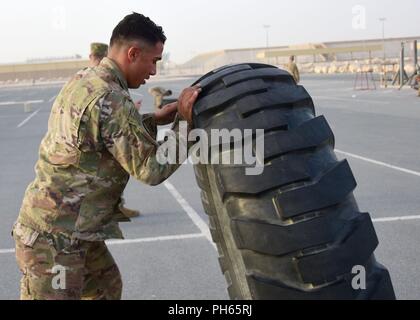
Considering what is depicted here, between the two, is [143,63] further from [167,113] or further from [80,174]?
[80,174]

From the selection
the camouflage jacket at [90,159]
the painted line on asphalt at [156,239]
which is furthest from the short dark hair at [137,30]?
the painted line on asphalt at [156,239]

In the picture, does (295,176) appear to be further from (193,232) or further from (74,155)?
(193,232)

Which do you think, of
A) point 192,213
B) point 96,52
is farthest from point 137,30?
point 192,213

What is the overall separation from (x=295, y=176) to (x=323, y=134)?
276 millimetres

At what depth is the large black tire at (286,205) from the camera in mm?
2037

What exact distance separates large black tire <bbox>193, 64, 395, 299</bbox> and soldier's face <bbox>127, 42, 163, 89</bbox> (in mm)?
410

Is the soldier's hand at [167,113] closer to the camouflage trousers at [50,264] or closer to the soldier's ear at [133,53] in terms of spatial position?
the soldier's ear at [133,53]

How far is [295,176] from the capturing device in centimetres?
205

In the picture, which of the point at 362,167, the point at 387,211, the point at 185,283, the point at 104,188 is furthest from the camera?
the point at 362,167

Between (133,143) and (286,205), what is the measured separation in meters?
0.76

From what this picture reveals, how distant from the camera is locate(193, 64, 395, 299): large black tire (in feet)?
6.68

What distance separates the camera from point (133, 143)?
7.95 feet
